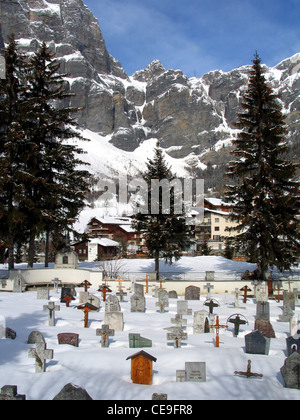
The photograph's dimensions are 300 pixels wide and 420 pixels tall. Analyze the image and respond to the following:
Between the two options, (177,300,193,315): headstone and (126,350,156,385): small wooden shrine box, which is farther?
(177,300,193,315): headstone

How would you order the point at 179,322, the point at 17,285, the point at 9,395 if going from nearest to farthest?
the point at 9,395 < the point at 179,322 < the point at 17,285

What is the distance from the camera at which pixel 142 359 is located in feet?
28.4

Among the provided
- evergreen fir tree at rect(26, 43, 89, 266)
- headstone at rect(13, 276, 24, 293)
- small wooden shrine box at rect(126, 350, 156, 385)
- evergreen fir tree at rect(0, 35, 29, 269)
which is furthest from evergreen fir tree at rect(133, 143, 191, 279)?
small wooden shrine box at rect(126, 350, 156, 385)

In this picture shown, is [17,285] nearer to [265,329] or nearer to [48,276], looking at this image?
[48,276]

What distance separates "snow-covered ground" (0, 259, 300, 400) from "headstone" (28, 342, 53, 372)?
0.19 metres

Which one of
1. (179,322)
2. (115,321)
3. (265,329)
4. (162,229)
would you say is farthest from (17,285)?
(265,329)

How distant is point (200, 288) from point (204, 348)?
13.5 meters

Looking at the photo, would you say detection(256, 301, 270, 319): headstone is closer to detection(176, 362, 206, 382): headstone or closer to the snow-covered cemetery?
the snow-covered cemetery

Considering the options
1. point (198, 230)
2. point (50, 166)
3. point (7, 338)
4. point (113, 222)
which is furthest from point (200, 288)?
point (113, 222)

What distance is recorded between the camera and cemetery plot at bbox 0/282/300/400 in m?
8.02

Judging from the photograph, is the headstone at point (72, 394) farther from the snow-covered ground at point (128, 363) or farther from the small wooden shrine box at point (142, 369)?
the small wooden shrine box at point (142, 369)

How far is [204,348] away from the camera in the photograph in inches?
451

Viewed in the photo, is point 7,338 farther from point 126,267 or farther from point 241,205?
point 126,267

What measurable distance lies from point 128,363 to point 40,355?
2291 millimetres
